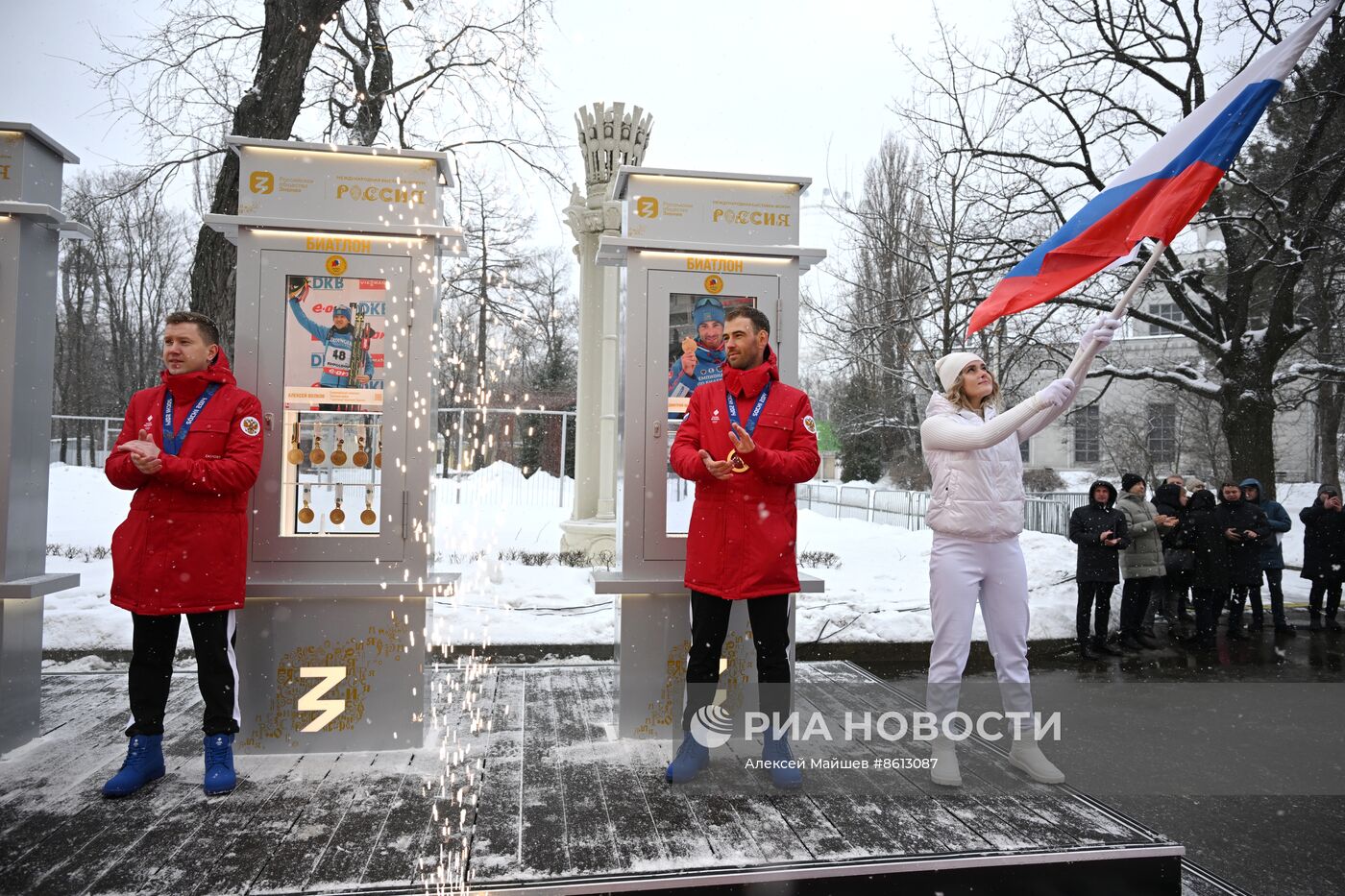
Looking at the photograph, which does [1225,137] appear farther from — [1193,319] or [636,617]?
[1193,319]

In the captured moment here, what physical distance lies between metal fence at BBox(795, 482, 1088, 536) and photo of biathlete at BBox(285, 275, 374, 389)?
36.2 feet

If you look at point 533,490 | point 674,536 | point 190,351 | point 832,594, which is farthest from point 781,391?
point 533,490

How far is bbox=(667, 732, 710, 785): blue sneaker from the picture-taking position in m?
3.94

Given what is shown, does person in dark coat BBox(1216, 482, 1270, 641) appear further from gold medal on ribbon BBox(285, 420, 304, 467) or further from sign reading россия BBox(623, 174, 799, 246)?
gold medal on ribbon BBox(285, 420, 304, 467)

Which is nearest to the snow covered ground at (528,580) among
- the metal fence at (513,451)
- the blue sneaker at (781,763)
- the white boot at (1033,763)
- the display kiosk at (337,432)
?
the metal fence at (513,451)

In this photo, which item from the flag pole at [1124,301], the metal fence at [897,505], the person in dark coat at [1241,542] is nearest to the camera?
the flag pole at [1124,301]

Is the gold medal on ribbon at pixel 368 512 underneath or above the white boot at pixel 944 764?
above

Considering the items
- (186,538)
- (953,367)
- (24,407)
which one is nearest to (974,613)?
(953,367)

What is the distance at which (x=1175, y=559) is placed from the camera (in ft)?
31.1

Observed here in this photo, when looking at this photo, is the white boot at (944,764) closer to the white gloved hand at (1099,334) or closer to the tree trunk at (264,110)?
the white gloved hand at (1099,334)

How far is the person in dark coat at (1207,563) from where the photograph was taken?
29.2 ft

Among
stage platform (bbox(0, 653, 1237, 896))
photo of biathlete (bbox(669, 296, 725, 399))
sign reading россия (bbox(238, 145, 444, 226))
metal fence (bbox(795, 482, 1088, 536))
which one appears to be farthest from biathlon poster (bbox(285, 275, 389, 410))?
metal fence (bbox(795, 482, 1088, 536))

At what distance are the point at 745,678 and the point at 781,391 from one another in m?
1.73

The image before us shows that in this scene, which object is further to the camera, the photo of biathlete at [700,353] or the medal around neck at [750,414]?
the photo of biathlete at [700,353]
